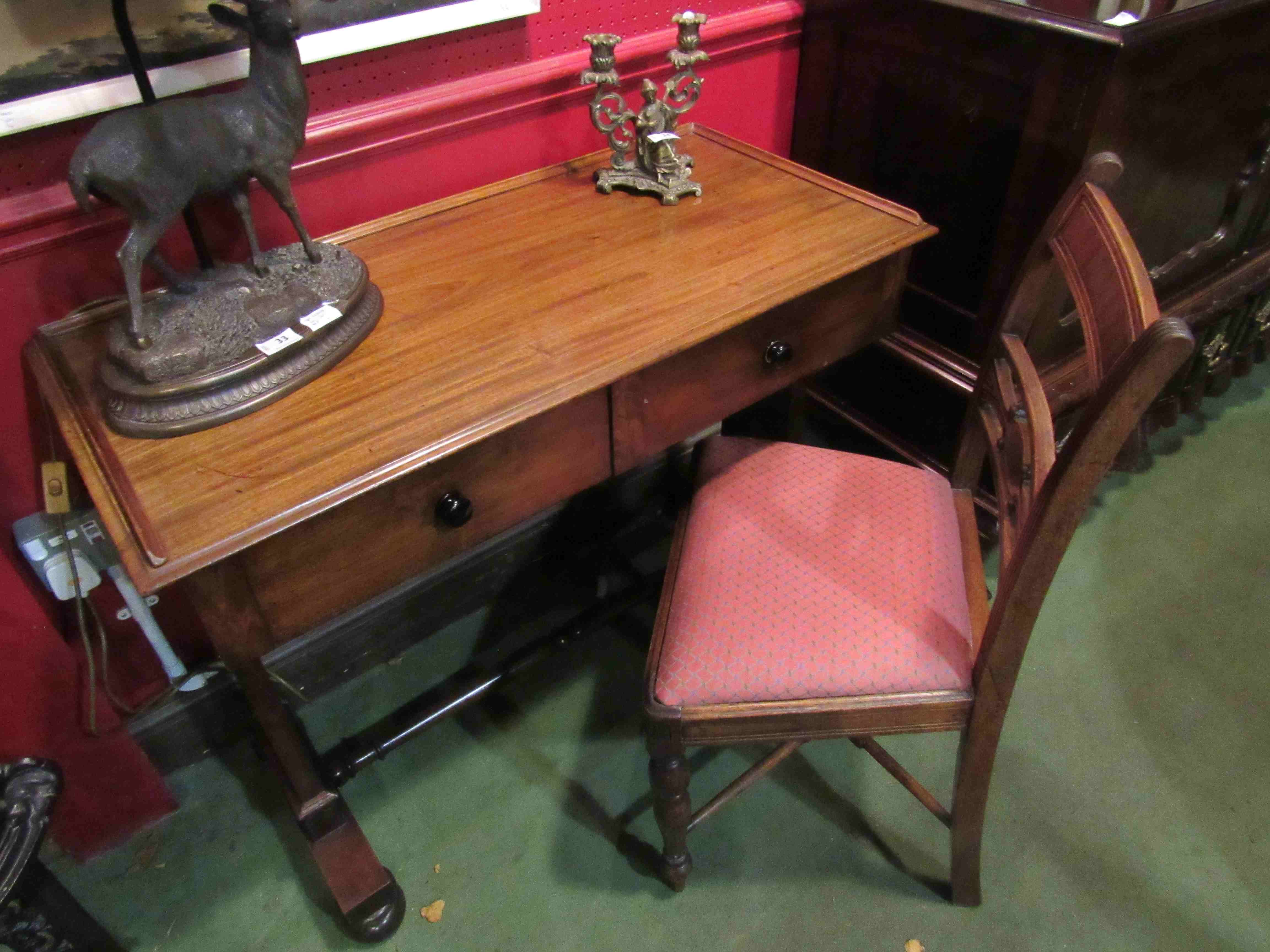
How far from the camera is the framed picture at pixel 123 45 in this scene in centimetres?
94

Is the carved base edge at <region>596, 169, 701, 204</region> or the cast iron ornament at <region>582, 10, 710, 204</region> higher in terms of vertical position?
the cast iron ornament at <region>582, 10, 710, 204</region>

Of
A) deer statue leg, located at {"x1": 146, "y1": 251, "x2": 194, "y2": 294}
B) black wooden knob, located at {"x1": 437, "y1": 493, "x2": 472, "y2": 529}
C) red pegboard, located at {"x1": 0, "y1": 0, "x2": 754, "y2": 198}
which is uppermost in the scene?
red pegboard, located at {"x1": 0, "y1": 0, "x2": 754, "y2": 198}

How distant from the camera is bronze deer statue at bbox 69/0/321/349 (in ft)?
2.82

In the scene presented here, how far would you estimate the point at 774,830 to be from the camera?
4.69 feet

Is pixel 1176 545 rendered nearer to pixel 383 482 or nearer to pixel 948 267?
pixel 948 267

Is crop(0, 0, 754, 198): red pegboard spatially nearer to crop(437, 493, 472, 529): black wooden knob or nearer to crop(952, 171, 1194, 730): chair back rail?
crop(437, 493, 472, 529): black wooden knob

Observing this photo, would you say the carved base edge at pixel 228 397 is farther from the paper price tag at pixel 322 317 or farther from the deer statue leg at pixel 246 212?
the deer statue leg at pixel 246 212

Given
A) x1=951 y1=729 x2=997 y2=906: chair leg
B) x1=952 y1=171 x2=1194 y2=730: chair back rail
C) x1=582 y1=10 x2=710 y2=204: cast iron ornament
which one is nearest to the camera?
x1=952 y1=171 x2=1194 y2=730: chair back rail

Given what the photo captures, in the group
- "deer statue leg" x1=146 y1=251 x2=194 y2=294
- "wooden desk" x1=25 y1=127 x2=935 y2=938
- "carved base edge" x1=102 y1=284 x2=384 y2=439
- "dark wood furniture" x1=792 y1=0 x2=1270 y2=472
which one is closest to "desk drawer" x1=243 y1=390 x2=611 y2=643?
"wooden desk" x1=25 y1=127 x2=935 y2=938

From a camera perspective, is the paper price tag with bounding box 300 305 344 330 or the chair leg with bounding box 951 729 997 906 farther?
the chair leg with bounding box 951 729 997 906

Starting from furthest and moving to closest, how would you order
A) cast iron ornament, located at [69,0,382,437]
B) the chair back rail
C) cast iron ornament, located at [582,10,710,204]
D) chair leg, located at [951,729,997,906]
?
1. cast iron ornament, located at [582,10,710,204]
2. chair leg, located at [951,729,997,906]
3. cast iron ornament, located at [69,0,382,437]
4. the chair back rail

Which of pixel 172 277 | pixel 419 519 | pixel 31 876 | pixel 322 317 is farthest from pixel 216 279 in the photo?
pixel 31 876

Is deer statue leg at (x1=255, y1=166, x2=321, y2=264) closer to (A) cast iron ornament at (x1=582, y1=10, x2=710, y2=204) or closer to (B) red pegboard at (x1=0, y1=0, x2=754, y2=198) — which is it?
(B) red pegboard at (x1=0, y1=0, x2=754, y2=198)

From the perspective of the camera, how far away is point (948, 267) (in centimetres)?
163
